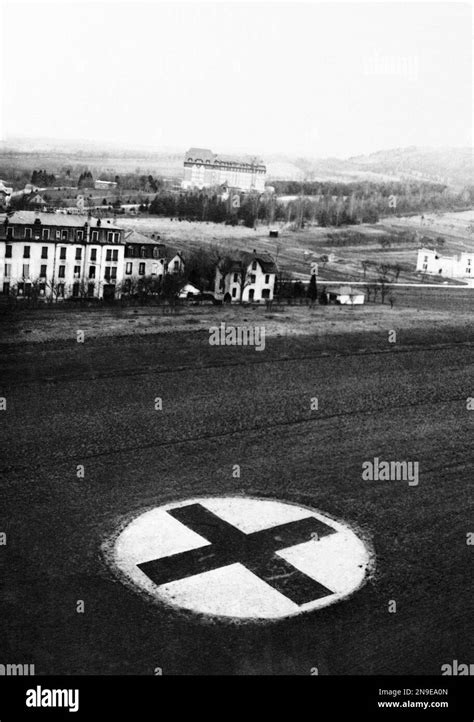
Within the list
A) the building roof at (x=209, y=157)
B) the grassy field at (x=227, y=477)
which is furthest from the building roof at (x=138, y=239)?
the building roof at (x=209, y=157)

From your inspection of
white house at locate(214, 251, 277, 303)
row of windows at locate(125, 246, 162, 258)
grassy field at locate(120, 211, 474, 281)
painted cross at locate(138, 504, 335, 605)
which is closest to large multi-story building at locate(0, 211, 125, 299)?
row of windows at locate(125, 246, 162, 258)

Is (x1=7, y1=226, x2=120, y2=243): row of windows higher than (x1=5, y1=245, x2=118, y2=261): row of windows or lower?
higher

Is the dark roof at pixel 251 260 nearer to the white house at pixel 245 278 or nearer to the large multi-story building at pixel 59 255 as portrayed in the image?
the white house at pixel 245 278

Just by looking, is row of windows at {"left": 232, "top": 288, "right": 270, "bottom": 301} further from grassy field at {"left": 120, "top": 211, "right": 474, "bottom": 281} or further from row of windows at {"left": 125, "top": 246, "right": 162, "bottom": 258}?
row of windows at {"left": 125, "top": 246, "right": 162, "bottom": 258}

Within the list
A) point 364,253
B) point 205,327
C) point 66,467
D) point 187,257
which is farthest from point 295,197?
point 66,467

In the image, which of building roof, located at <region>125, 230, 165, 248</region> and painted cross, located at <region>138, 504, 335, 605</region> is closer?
painted cross, located at <region>138, 504, 335, 605</region>

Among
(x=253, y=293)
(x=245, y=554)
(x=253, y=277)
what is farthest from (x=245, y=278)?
(x=245, y=554)

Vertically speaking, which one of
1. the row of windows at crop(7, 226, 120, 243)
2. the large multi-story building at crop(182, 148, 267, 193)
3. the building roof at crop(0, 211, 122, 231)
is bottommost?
the row of windows at crop(7, 226, 120, 243)
